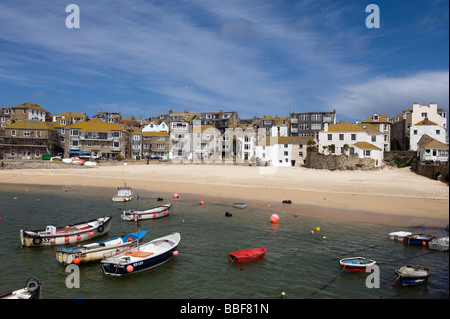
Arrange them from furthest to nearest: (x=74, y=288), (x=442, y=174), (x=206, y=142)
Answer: (x=206, y=142) < (x=442, y=174) < (x=74, y=288)

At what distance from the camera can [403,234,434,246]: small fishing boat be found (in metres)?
23.0

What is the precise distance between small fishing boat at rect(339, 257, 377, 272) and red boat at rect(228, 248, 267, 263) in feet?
15.7

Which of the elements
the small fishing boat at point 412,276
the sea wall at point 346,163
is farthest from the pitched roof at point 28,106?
the small fishing boat at point 412,276

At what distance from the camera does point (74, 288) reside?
1678 cm

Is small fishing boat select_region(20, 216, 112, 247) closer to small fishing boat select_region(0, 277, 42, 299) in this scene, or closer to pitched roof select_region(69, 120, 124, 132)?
small fishing boat select_region(0, 277, 42, 299)

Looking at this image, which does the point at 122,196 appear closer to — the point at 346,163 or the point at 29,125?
the point at 346,163

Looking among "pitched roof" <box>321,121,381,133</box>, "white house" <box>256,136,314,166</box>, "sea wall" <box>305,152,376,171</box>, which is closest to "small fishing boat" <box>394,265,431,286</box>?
"sea wall" <box>305,152,376,171</box>

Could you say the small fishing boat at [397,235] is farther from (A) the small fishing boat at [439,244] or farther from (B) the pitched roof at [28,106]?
(B) the pitched roof at [28,106]

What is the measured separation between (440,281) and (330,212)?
1631 cm

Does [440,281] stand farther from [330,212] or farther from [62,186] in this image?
[62,186]
